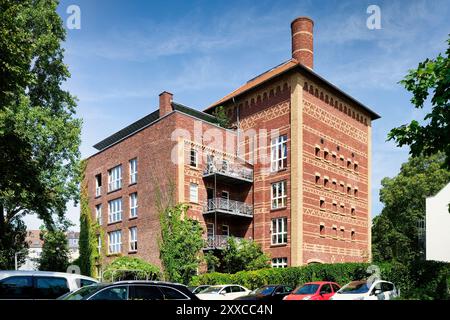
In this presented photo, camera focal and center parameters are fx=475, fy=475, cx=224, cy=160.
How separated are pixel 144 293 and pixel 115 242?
3631 centimetres

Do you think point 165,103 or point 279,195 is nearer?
point 279,195

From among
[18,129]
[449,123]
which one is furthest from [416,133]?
[18,129]

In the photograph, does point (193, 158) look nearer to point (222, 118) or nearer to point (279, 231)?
point (222, 118)

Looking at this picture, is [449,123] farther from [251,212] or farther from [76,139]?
[251,212]

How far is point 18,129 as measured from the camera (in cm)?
2331

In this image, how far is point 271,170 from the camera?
38281 millimetres

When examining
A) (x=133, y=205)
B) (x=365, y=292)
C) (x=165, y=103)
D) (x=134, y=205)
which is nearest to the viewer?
(x=365, y=292)

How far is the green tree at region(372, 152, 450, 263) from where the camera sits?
40344mm

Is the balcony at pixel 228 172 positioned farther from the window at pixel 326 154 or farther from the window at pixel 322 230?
the window at pixel 322 230

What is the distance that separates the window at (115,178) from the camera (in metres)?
43.9

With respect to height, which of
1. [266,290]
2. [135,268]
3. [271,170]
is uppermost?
[271,170]

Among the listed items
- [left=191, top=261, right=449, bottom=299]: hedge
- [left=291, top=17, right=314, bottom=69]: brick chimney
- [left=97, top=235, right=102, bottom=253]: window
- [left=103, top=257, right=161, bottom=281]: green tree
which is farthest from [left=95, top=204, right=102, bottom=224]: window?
[left=291, top=17, right=314, bottom=69]: brick chimney

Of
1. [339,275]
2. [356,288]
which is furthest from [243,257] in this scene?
[356,288]
